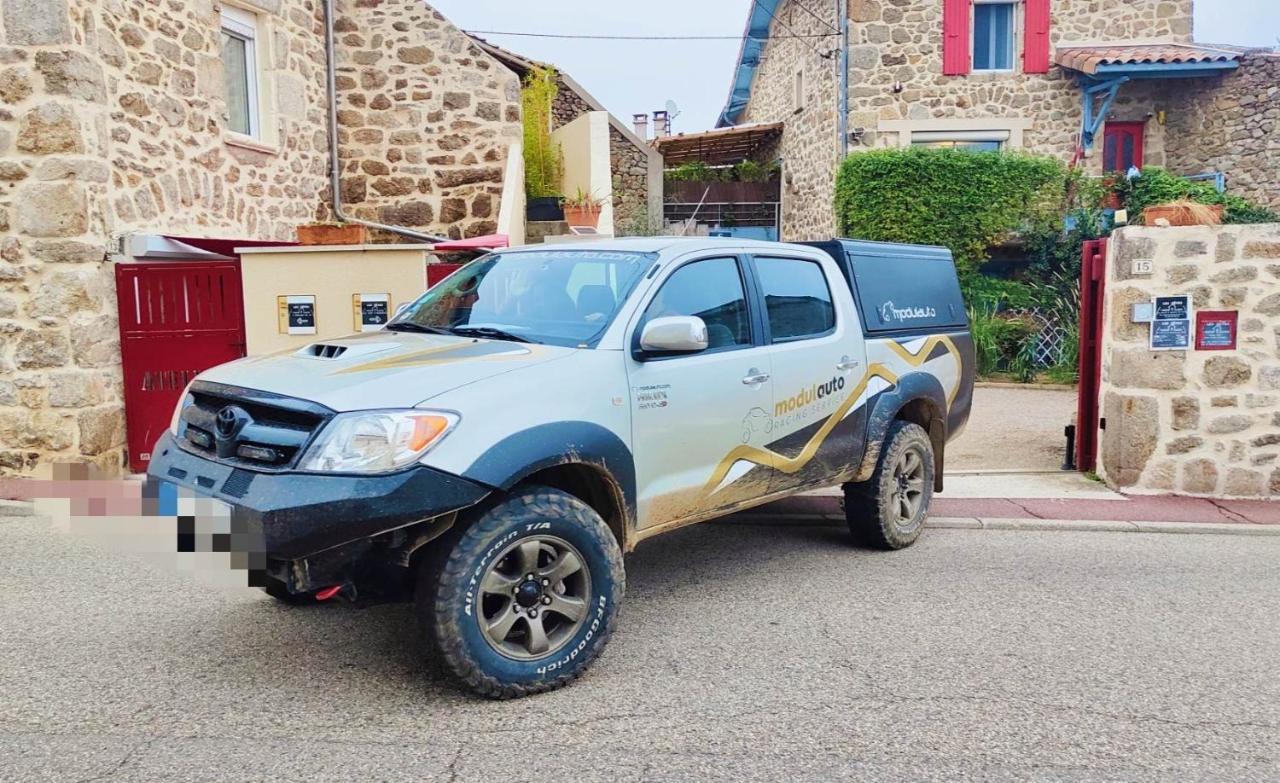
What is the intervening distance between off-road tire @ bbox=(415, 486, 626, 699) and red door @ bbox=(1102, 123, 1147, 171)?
1770 cm

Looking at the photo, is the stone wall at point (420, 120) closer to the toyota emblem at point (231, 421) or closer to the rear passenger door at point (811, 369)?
the rear passenger door at point (811, 369)

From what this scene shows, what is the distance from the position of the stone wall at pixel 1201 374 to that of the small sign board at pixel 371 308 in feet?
18.9

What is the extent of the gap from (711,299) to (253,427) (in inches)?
90.5

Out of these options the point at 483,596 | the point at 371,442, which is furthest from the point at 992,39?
the point at 371,442

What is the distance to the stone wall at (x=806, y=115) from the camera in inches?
732

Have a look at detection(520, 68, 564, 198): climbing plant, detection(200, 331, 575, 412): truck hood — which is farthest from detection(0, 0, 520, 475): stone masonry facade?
detection(200, 331, 575, 412): truck hood

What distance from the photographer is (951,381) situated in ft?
21.8

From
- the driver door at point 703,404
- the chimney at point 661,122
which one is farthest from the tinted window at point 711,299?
the chimney at point 661,122

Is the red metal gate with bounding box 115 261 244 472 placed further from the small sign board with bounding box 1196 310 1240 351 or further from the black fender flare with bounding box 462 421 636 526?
the small sign board with bounding box 1196 310 1240 351

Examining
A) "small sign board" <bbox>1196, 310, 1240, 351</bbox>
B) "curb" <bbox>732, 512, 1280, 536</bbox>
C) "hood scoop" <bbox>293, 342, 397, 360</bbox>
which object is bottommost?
"curb" <bbox>732, 512, 1280, 536</bbox>

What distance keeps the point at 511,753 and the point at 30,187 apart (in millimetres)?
6682

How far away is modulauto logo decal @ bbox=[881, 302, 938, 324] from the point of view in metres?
6.11

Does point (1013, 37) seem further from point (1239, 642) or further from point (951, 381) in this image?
point (1239, 642)

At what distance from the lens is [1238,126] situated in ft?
57.1
